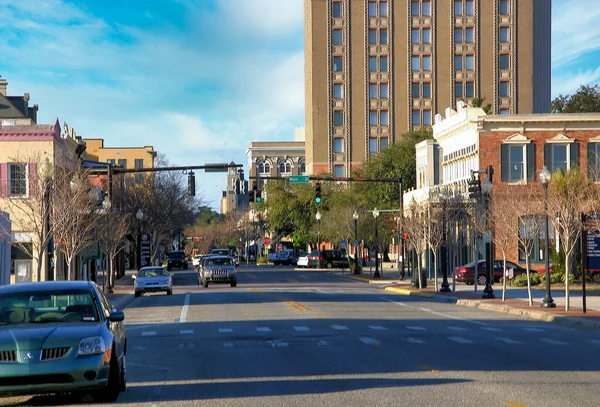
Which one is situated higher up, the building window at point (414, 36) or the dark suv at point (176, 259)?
the building window at point (414, 36)

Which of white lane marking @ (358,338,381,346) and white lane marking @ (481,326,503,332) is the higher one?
white lane marking @ (358,338,381,346)

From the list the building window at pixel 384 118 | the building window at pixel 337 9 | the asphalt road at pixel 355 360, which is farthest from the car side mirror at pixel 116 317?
the building window at pixel 337 9

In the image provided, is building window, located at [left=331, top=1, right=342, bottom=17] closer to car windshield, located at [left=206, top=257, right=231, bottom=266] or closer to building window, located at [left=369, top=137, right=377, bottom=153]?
building window, located at [left=369, top=137, right=377, bottom=153]

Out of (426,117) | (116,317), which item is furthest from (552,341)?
(426,117)

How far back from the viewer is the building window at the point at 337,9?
114m

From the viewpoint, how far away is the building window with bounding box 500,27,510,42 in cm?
11362

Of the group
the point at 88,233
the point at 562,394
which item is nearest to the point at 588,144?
the point at 88,233

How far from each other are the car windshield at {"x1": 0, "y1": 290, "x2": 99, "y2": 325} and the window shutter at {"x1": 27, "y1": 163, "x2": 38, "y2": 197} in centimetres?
2831

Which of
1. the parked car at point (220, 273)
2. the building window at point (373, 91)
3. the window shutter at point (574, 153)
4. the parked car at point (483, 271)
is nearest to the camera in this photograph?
the parked car at point (483, 271)

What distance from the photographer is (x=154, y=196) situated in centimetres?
8062

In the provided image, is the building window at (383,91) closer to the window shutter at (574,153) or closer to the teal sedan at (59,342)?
the window shutter at (574,153)

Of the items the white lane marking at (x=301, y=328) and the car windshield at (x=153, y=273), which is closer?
the white lane marking at (x=301, y=328)

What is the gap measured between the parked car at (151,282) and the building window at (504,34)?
247 ft

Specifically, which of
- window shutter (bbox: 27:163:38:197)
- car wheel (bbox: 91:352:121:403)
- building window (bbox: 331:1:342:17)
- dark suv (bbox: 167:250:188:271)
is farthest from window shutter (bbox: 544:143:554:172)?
building window (bbox: 331:1:342:17)
